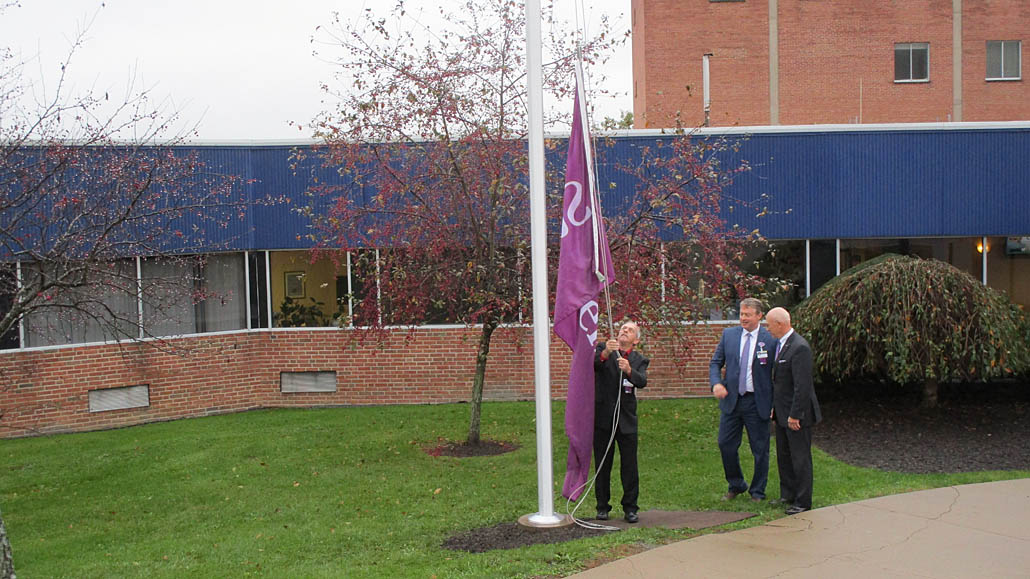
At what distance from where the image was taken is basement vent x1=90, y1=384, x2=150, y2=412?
15797mm

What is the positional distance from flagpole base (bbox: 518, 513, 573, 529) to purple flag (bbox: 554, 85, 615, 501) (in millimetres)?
215

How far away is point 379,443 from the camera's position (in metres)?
13.1

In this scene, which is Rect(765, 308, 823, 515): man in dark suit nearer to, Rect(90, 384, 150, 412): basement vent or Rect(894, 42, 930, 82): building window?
Rect(90, 384, 150, 412): basement vent

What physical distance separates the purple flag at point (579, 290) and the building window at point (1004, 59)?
30504 mm

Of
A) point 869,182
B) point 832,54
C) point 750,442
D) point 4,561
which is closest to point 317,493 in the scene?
point 4,561

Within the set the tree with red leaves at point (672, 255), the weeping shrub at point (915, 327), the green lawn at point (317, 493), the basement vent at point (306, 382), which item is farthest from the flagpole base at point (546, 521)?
the basement vent at point (306, 382)

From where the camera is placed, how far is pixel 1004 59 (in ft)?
110

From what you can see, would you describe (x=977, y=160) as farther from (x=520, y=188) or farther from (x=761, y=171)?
(x=520, y=188)

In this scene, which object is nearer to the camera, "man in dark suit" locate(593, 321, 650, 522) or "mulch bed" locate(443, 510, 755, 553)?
"mulch bed" locate(443, 510, 755, 553)

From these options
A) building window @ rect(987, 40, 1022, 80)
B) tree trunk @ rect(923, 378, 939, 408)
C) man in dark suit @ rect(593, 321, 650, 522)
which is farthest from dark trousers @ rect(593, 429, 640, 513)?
building window @ rect(987, 40, 1022, 80)

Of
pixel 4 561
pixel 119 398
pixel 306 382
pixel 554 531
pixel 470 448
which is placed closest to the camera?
pixel 4 561

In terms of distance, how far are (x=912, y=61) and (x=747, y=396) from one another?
28.0 meters

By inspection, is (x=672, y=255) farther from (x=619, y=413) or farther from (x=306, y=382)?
(x=306, y=382)

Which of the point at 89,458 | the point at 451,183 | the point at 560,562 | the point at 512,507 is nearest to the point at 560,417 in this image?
the point at 451,183
